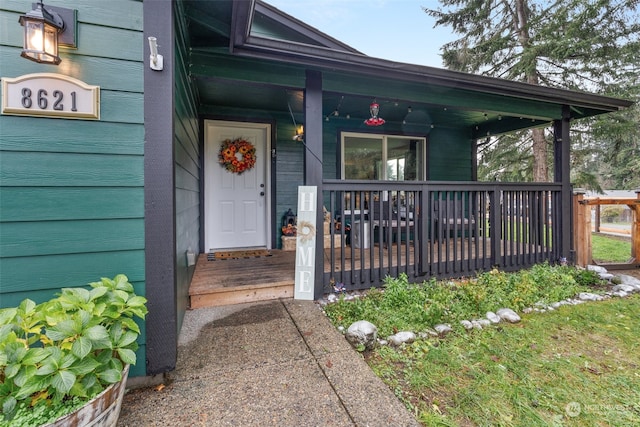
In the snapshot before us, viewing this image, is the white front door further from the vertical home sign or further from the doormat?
the vertical home sign

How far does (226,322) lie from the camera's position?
2.25 m

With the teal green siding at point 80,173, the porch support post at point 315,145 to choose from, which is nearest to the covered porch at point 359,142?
the porch support post at point 315,145

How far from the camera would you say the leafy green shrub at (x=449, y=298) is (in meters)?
2.37

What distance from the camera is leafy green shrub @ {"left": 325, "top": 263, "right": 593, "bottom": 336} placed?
93.1 inches

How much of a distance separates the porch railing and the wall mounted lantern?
207 centimetres

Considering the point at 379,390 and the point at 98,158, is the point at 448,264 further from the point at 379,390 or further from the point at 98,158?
the point at 98,158

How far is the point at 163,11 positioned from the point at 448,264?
135 inches

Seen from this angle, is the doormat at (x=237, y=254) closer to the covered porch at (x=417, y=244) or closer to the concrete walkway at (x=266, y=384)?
the covered porch at (x=417, y=244)

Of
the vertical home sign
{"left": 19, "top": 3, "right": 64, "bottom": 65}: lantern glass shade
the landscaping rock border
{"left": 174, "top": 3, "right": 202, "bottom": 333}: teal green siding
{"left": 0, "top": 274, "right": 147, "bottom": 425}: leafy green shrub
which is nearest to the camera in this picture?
{"left": 0, "top": 274, "right": 147, "bottom": 425}: leafy green shrub

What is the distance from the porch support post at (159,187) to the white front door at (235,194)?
9.02 feet

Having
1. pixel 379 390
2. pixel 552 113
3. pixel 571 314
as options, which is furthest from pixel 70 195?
pixel 552 113

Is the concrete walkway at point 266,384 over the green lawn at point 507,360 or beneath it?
over

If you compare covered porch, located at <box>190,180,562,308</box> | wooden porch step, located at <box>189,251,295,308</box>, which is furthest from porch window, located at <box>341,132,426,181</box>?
wooden porch step, located at <box>189,251,295,308</box>

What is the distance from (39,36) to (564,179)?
5277 millimetres
